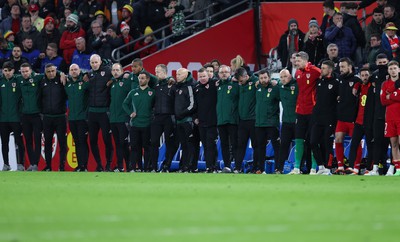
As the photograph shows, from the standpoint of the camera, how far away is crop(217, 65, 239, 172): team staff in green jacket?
22.9m

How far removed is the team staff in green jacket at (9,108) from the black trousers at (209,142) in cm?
440

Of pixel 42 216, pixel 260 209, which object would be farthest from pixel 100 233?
pixel 260 209

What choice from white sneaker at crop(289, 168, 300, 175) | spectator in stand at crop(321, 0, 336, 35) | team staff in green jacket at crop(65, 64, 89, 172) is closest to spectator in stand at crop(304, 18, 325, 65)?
spectator in stand at crop(321, 0, 336, 35)

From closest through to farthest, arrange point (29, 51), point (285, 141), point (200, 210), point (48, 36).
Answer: point (200, 210) < point (285, 141) < point (29, 51) < point (48, 36)

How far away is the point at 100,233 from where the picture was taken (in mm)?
9727

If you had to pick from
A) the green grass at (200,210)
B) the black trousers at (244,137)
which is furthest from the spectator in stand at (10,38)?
the green grass at (200,210)

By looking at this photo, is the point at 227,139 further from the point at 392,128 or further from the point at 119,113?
the point at 392,128

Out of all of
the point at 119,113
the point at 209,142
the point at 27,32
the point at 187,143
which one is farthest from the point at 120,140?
the point at 27,32

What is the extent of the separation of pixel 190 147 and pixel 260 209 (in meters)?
11.4

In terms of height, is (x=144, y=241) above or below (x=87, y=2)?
below

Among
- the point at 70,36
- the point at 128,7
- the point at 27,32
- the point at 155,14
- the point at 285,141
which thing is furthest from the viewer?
the point at 155,14

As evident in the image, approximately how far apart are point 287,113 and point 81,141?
498 cm

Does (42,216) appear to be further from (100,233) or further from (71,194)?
(71,194)

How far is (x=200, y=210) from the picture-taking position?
11.9m
